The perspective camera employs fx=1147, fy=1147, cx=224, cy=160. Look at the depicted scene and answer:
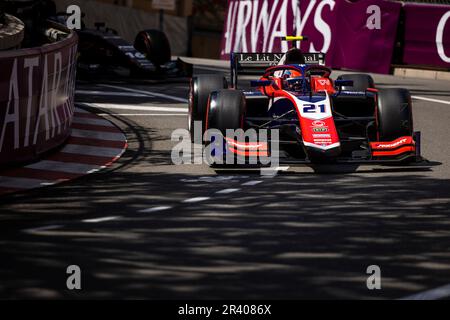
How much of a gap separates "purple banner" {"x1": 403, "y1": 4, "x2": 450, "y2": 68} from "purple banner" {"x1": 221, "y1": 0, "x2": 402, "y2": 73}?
0.36 m

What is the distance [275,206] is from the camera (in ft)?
32.6

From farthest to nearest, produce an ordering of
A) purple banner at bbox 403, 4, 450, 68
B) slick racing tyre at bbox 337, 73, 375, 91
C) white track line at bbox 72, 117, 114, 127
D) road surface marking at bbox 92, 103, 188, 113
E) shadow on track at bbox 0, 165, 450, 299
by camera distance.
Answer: purple banner at bbox 403, 4, 450, 68
road surface marking at bbox 92, 103, 188, 113
white track line at bbox 72, 117, 114, 127
slick racing tyre at bbox 337, 73, 375, 91
shadow on track at bbox 0, 165, 450, 299

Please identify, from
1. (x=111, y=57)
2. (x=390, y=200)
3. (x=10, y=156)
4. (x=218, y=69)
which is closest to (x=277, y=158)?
(x=390, y=200)

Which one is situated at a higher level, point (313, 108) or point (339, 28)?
point (313, 108)

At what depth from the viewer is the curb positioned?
1130 cm

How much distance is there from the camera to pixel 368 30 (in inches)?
1024

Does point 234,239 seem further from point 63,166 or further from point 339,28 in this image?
point 339,28

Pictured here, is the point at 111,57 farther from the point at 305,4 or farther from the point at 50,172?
the point at 50,172

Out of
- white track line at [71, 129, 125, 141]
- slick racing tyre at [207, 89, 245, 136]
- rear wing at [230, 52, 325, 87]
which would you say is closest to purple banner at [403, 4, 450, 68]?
rear wing at [230, 52, 325, 87]

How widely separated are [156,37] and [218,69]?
17.5 ft

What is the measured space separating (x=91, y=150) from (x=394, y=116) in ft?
11.7

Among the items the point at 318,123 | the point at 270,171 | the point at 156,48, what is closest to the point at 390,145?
the point at 318,123

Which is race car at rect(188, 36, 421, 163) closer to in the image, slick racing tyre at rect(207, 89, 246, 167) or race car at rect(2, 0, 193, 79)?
slick racing tyre at rect(207, 89, 246, 167)

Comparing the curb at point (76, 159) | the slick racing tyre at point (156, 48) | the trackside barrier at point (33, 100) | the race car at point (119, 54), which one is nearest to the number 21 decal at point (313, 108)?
the curb at point (76, 159)
